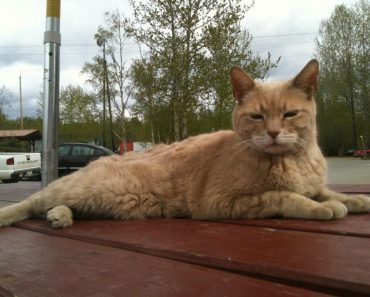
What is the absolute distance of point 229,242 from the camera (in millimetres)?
1537

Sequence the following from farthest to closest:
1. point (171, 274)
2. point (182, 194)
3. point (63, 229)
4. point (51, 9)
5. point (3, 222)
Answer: point (51, 9), point (182, 194), point (3, 222), point (63, 229), point (171, 274)

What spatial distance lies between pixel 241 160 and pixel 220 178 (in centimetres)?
17

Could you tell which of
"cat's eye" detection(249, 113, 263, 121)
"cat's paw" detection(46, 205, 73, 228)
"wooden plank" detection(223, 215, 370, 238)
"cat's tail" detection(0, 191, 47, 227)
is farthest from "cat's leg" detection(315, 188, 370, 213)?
"cat's tail" detection(0, 191, 47, 227)

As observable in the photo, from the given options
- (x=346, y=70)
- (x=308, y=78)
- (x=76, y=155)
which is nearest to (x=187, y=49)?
(x=76, y=155)

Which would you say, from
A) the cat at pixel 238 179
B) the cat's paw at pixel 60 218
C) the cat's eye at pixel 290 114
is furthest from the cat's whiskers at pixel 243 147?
the cat's paw at pixel 60 218

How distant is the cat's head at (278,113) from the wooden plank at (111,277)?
119 centimetres

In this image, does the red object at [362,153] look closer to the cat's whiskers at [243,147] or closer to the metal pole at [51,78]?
the metal pole at [51,78]

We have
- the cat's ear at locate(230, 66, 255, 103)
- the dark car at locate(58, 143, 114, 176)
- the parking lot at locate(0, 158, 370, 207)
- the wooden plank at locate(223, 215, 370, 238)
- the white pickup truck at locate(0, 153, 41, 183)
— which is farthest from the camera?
the dark car at locate(58, 143, 114, 176)

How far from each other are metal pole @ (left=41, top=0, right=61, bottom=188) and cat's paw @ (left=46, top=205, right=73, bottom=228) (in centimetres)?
137

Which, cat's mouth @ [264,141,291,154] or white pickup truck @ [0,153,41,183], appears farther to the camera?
white pickup truck @ [0,153,41,183]

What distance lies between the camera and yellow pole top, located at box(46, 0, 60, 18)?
3502 mm

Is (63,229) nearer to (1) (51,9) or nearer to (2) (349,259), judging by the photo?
(2) (349,259)

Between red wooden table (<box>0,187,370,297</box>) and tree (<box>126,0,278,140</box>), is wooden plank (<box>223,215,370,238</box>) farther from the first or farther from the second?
tree (<box>126,0,278,140</box>)

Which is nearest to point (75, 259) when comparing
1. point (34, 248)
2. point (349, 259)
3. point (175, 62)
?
point (34, 248)
